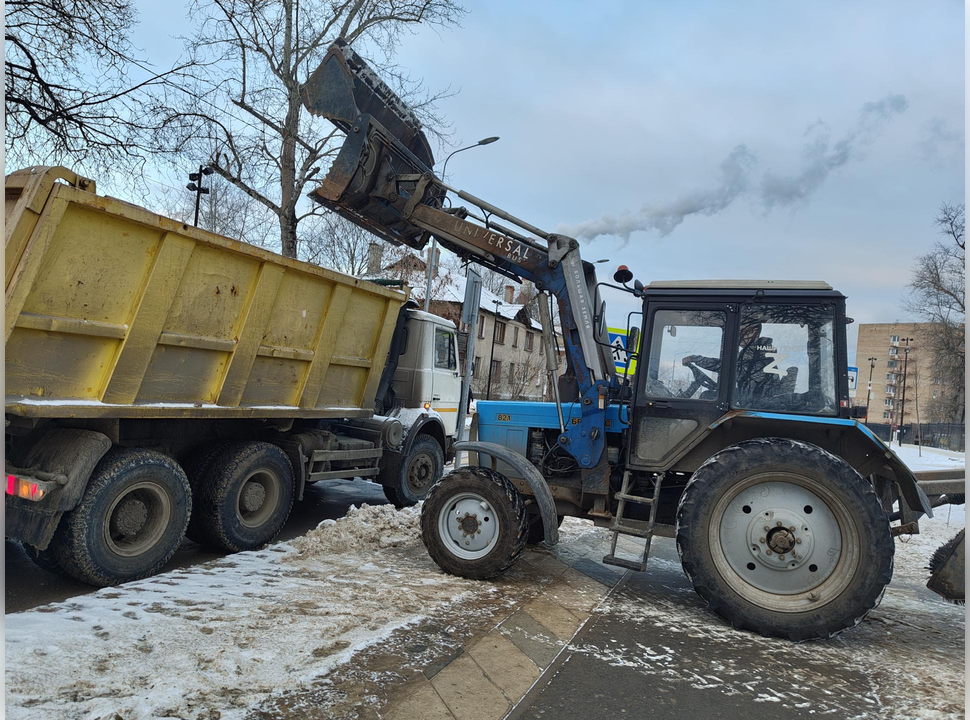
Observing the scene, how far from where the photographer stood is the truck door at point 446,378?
9.22m

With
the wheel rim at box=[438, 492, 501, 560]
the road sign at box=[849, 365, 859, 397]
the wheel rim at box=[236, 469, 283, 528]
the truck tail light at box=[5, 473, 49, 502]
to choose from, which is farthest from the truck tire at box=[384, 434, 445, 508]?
the road sign at box=[849, 365, 859, 397]

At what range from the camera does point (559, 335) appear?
20.5ft

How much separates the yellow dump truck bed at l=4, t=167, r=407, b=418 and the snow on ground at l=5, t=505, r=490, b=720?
1.44 metres

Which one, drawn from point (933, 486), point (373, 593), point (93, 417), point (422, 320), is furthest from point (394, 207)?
point (933, 486)

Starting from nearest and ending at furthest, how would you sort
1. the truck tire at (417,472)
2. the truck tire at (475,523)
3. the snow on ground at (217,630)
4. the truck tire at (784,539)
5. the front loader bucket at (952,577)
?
the snow on ground at (217,630) → the truck tire at (784,539) → the front loader bucket at (952,577) → the truck tire at (475,523) → the truck tire at (417,472)

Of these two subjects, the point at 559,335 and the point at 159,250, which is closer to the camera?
the point at 159,250

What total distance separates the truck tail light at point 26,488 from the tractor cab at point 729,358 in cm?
445

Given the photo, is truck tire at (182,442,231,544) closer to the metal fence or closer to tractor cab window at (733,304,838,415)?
tractor cab window at (733,304,838,415)

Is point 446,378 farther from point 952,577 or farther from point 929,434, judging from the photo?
point 929,434

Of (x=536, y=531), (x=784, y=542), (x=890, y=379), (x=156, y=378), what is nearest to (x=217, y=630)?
(x=156, y=378)

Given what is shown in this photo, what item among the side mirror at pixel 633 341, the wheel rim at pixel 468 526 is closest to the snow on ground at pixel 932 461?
the side mirror at pixel 633 341

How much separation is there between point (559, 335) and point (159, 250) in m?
3.58

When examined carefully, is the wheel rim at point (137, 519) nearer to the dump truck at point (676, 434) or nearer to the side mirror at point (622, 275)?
the dump truck at point (676, 434)

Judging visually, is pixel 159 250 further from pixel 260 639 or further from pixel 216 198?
pixel 216 198
